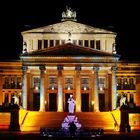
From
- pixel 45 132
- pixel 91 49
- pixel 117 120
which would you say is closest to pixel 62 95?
pixel 91 49

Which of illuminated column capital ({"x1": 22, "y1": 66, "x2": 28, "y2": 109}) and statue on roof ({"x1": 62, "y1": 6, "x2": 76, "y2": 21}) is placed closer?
illuminated column capital ({"x1": 22, "y1": 66, "x2": 28, "y2": 109})

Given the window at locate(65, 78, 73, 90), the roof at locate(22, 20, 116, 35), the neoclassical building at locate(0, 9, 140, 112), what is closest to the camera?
the neoclassical building at locate(0, 9, 140, 112)

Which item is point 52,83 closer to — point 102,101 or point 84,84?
point 84,84

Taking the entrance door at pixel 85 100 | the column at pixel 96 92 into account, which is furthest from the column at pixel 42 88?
the entrance door at pixel 85 100

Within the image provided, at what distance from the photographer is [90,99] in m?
76.7

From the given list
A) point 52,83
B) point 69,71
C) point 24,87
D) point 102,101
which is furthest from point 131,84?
point 24,87

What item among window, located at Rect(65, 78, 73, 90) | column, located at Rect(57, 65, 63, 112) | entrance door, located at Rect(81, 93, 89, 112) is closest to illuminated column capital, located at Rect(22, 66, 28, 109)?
column, located at Rect(57, 65, 63, 112)

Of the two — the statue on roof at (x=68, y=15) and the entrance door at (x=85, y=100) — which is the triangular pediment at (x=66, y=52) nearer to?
the statue on roof at (x=68, y=15)

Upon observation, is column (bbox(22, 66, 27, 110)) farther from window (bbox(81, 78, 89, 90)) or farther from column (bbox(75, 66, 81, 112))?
window (bbox(81, 78, 89, 90))

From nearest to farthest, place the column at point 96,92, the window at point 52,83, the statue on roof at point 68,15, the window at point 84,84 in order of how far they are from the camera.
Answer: the column at point 96,92, the window at point 52,83, the statue on roof at point 68,15, the window at point 84,84

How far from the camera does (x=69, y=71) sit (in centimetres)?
7644

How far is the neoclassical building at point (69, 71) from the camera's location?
70.9 meters

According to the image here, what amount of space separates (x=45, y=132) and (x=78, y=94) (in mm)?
27155

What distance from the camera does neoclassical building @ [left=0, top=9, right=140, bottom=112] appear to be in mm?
70875
